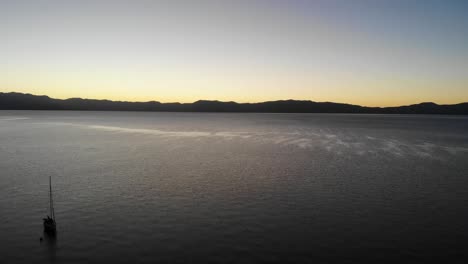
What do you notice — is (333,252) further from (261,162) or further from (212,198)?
(261,162)

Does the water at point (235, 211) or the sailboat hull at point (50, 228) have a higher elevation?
the sailboat hull at point (50, 228)

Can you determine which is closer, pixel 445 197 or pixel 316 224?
pixel 316 224

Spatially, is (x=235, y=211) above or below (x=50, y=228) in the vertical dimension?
below

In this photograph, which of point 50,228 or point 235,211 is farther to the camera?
point 235,211

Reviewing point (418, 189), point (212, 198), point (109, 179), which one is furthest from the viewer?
point (109, 179)

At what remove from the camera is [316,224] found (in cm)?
3108

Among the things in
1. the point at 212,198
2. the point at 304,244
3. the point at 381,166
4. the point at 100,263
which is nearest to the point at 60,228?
the point at 100,263

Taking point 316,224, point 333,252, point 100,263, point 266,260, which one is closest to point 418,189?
point 316,224

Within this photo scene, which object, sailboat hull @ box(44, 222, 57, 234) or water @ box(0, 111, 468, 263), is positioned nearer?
water @ box(0, 111, 468, 263)

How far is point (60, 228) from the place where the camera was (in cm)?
2931

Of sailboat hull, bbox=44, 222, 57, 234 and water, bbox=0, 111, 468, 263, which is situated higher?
sailboat hull, bbox=44, 222, 57, 234

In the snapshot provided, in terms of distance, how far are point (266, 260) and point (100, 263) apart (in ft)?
38.3

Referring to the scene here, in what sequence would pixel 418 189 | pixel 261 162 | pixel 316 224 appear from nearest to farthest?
pixel 316 224
pixel 418 189
pixel 261 162

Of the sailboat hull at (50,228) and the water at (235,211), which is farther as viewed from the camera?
the sailboat hull at (50,228)
